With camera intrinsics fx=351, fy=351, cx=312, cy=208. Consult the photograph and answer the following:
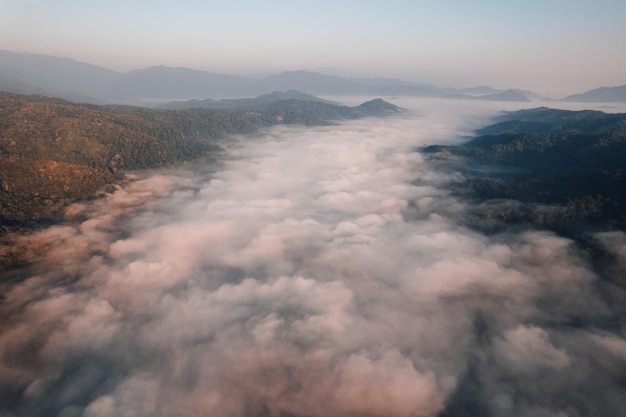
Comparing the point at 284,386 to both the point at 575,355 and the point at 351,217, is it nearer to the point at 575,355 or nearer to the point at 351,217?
the point at 575,355

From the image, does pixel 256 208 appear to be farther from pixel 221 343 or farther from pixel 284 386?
pixel 284 386

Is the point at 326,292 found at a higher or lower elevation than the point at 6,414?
higher

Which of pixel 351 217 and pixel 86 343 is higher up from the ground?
pixel 351 217

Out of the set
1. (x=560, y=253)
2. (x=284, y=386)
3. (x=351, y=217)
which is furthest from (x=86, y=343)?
(x=560, y=253)

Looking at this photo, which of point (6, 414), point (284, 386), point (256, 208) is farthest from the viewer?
point (256, 208)

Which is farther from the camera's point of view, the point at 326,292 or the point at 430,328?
the point at 326,292

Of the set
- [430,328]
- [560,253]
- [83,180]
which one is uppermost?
[83,180]

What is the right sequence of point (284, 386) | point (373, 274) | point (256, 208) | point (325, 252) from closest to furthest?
point (284, 386) < point (373, 274) < point (325, 252) < point (256, 208)

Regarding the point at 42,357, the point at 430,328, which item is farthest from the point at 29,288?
the point at 430,328

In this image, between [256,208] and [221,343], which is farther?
[256,208]
